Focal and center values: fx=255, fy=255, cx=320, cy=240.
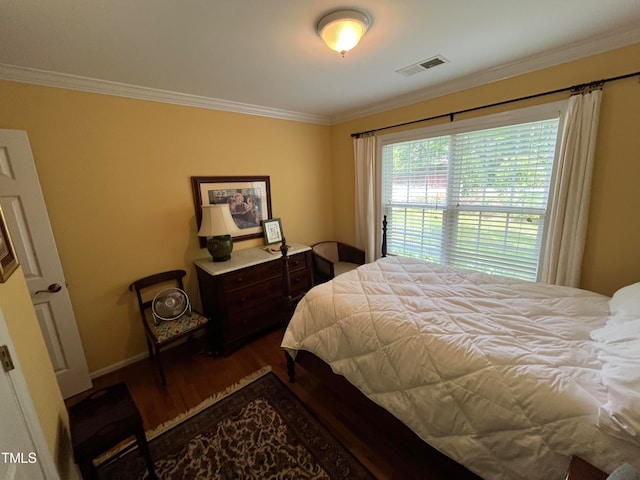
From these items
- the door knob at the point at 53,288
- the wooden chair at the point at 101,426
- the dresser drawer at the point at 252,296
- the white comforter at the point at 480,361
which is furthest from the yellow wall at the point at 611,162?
the door knob at the point at 53,288

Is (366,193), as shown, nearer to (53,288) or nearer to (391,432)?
(391,432)

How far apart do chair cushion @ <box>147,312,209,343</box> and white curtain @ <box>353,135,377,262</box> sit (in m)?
2.18

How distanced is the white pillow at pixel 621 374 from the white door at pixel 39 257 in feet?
10.3

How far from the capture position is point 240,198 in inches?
115

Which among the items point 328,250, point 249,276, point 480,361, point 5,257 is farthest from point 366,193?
point 5,257

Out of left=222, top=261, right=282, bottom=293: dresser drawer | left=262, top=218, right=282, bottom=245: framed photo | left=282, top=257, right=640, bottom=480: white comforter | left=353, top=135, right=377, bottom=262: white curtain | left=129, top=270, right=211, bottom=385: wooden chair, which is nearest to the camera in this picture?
left=282, top=257, right=640, bottom=480: white comforter

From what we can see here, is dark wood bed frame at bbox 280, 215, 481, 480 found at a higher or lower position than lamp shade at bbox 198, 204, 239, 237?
lower

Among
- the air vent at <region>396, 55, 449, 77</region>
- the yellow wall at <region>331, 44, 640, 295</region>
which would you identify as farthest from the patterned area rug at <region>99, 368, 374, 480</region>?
the air vent at <region>396, 55, 449, 77</region>

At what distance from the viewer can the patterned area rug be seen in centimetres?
146

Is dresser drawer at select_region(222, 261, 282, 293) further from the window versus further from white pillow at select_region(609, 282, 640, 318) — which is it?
white pillow at select_region(609, 282, 640, 318)

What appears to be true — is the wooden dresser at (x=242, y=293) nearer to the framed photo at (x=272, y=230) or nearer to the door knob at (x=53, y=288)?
the framed photo at (x=272, y=230)

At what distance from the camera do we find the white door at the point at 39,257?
5.58 feet

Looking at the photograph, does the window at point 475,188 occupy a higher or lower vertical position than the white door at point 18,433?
higher

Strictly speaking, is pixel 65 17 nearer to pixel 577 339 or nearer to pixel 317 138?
pixel 317 138
